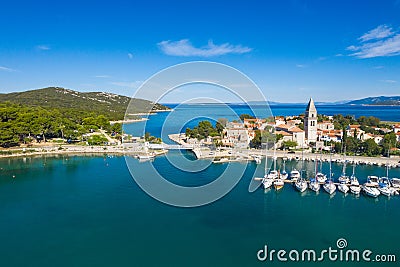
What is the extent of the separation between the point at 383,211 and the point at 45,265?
8.50 metres

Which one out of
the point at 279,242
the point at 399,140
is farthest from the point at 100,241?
the point at 399,140

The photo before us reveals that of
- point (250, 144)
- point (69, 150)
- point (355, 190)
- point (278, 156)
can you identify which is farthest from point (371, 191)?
point (69, 150)

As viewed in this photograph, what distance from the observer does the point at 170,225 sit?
700 cm

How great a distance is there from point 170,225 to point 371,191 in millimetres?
6596

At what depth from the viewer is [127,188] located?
9.77m

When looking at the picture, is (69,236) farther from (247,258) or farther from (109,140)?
(109,140)

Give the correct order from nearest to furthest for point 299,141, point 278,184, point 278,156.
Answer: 1. point 278,184
2. point 278,156
3. point 299,141

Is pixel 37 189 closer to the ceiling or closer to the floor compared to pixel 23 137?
closer to the floor

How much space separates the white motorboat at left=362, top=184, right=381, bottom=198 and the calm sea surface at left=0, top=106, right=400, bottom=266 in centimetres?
17

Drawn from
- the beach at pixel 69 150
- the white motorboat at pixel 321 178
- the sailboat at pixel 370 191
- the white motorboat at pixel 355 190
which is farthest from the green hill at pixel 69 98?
the sailboat at pixel 370 191

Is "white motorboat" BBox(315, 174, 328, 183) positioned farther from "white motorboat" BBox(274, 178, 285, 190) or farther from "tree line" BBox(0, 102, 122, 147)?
"tree line" BBox(0, 102, 122, 147)

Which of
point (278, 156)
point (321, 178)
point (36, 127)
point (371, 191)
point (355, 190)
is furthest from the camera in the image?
point (36, 127)

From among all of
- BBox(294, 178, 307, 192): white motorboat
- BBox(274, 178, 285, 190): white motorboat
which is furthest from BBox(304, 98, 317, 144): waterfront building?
Answer: BBox(274, 178, 285, 190): white motorboat

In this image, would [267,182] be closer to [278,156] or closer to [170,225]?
[170,225]
